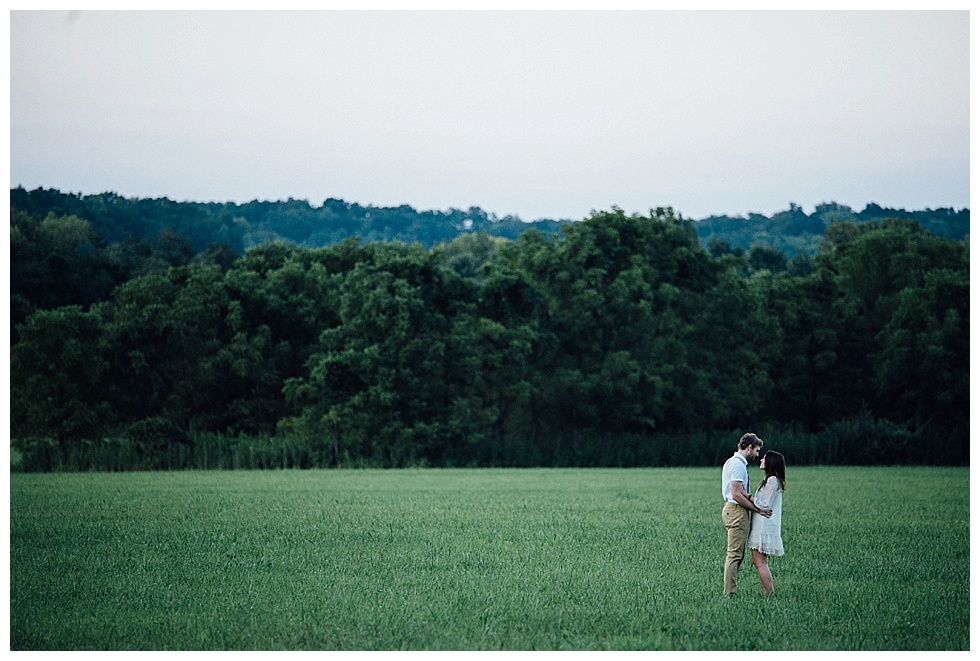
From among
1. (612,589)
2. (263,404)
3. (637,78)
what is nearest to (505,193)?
(263,404)

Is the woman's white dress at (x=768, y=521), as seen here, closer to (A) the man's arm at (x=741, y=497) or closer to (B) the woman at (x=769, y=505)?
(B) the woman at (x=769, y=505)

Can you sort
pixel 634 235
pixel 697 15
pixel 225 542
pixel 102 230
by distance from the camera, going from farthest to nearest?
pixel 102 230, pixel 634 235, pixel 697 15, pixel 225 542

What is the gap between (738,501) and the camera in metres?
11.6

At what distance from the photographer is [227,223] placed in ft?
255

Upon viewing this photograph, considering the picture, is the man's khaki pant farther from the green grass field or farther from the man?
the green grass field

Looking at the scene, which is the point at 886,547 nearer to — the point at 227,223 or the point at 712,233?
the point at 227,223

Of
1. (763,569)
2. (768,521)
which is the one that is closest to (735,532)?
(768,521)

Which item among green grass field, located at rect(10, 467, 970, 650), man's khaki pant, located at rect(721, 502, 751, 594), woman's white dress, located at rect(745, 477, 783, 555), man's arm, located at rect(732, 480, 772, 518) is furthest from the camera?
man's khaki pant, located at rect(721, 502, 751, 594)


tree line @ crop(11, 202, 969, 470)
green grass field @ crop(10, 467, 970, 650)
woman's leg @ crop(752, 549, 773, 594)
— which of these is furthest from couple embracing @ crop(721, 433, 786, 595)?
tree line @ crop(11, 202, 969, 470)

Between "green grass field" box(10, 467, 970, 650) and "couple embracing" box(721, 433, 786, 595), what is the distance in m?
0.65

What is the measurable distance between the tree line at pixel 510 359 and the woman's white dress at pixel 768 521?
3141 cm

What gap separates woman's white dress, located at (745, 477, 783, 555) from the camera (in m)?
11.7

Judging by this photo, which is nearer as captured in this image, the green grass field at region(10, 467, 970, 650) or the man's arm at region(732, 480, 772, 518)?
the green grass field at region(10, 467, 970, 650)

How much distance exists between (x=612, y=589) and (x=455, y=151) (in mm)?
37452
